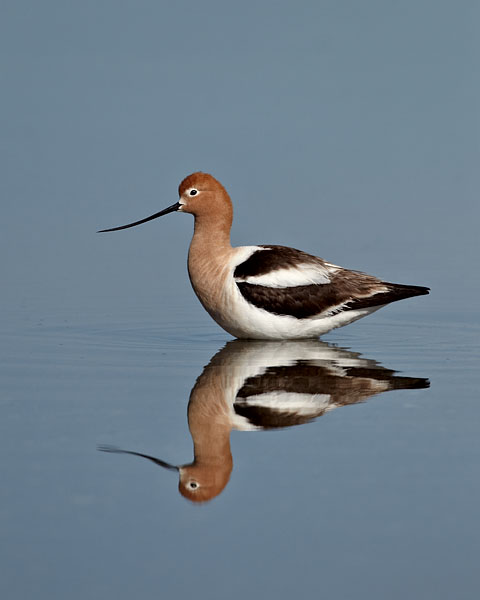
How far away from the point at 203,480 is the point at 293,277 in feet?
14.0

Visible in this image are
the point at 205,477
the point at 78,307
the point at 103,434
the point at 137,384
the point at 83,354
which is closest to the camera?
the point at 205,477

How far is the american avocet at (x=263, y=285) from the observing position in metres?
9.26

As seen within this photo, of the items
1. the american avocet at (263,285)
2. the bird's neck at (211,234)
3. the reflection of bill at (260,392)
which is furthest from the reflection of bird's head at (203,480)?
the bird's neck at (211,234)

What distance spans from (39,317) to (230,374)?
330 centimetres

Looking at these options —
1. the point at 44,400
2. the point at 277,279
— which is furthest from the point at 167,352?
the point at 44,400

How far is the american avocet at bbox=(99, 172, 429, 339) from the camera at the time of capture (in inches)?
364

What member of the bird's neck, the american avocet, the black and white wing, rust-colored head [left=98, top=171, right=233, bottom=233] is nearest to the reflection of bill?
the american avocet

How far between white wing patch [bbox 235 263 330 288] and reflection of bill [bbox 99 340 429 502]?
60 centimetres

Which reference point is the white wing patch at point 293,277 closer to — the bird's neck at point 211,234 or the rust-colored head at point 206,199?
the bird's neck at point 211,234

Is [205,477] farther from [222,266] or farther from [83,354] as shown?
[222,266]

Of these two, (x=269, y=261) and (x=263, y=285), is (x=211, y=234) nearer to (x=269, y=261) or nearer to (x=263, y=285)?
(x=269, y=261)

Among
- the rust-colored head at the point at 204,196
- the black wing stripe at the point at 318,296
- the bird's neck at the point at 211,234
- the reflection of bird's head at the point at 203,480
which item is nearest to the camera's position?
the reflection of bird's head at the point at 203,480

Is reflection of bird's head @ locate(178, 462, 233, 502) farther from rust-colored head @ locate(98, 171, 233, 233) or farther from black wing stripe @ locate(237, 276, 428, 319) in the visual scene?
rust-colored head @ locate(98, 171, 233, 233)

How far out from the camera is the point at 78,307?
11.0m
